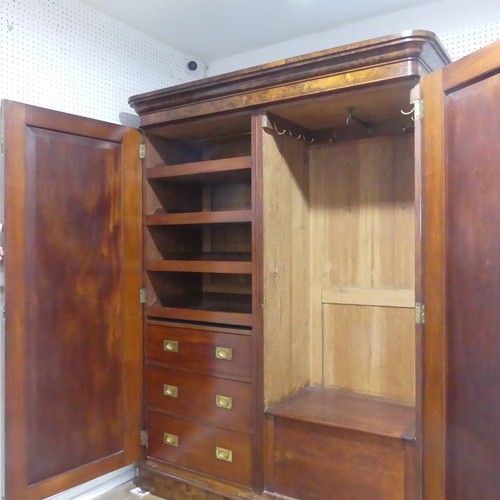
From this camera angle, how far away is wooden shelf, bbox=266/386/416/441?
6.03ft

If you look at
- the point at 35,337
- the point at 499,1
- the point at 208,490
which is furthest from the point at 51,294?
the point at 499,1

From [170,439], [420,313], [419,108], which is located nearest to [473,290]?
[420,313]

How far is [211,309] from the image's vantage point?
236cm

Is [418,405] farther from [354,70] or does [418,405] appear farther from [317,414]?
[354,70]

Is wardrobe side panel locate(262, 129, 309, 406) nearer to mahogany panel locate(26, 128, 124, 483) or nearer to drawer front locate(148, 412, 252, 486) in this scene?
drawer front locate(148, 412, 252, 486)

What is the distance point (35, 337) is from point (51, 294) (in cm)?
19

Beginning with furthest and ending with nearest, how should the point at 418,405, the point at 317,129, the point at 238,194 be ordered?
the point at 238,194 → the point at 317,129 → the point at 418,405

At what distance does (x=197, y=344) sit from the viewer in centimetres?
220

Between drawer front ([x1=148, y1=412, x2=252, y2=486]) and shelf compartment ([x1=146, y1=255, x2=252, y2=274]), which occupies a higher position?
shelf compartment ([x1=146, y1=255, x2=252, y2=274])

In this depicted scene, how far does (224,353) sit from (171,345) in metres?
0.32

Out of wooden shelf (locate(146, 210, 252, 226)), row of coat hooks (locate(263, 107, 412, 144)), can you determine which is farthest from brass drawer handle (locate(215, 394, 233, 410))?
row of coat hooks (locate(263, 107, 412, 144))

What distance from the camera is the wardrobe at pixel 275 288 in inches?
59.2

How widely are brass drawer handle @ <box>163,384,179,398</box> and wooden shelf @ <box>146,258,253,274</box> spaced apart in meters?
0.58

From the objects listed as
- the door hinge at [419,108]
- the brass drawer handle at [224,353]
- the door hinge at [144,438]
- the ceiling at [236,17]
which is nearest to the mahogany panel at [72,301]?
the door hinge at [144,438]
